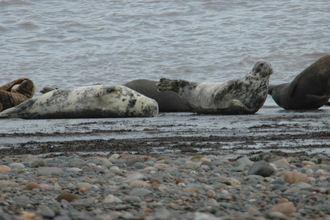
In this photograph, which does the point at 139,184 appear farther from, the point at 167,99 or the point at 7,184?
the point at 167,99

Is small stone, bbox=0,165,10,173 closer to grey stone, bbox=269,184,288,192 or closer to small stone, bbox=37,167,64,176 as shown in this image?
small stone, bbox=37,167,64,176

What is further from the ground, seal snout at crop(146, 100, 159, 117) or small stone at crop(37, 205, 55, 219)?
small stone at crop(37, 205, 55, 219)

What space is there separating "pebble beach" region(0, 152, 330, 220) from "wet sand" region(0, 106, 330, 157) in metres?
0.53

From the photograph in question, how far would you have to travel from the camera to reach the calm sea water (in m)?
16.3

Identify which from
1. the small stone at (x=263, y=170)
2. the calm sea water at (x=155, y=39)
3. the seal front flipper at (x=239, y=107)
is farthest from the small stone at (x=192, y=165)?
the calm sea water at (x=155, y=39)

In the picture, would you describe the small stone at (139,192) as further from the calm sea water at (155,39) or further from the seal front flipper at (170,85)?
the calm sea water at (155,39)

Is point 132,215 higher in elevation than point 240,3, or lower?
lower

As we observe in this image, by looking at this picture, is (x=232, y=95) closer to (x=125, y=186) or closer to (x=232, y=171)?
(x=232, y=171)

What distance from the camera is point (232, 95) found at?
806 cm

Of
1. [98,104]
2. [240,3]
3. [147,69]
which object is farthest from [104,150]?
[240,3]

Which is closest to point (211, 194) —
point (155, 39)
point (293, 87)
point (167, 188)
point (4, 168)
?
point (167, 188)

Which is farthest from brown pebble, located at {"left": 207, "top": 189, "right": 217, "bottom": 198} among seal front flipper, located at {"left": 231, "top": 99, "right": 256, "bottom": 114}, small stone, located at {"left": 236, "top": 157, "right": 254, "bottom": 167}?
seal front flipper, located at {"left": 231, "top": 99, "right": 256, "bottom": 114}

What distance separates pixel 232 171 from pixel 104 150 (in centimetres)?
156

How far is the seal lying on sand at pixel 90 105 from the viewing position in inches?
301
